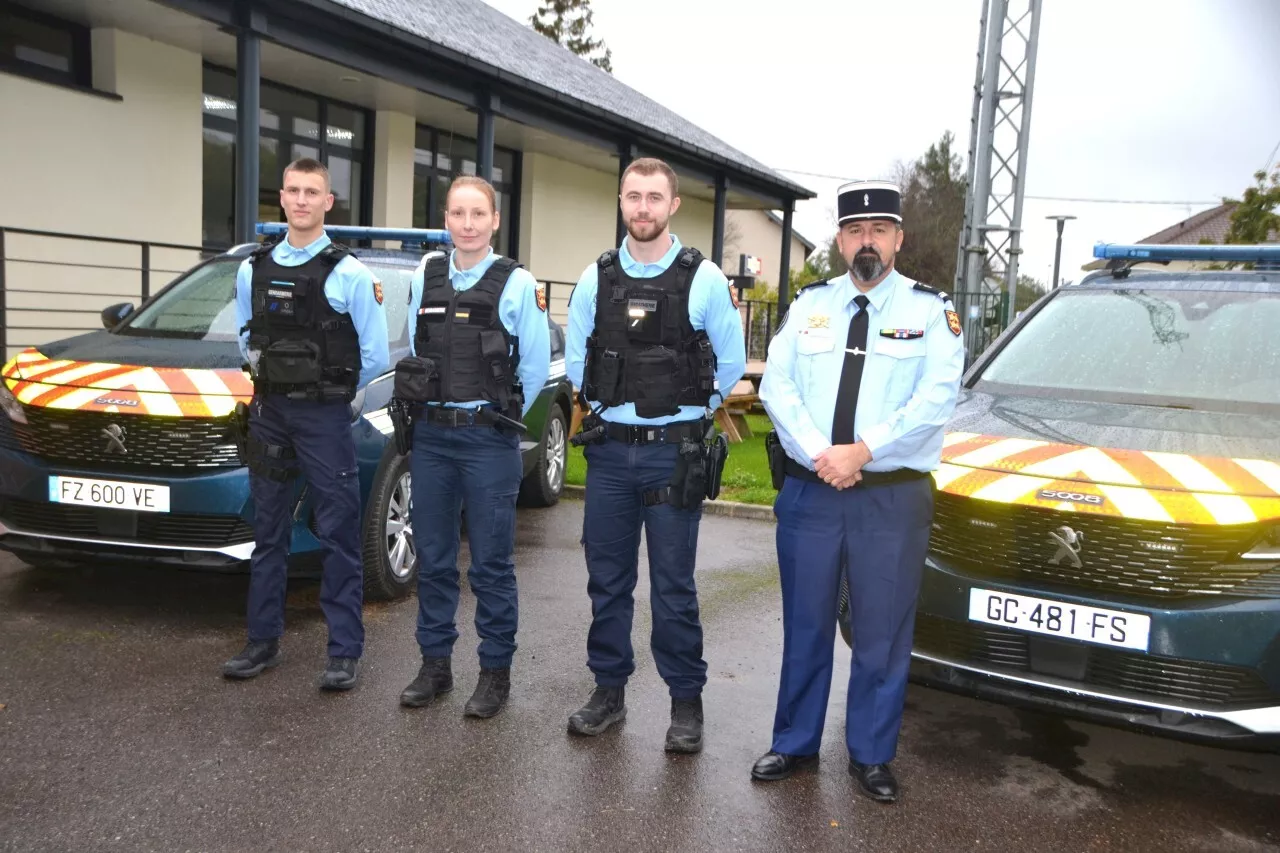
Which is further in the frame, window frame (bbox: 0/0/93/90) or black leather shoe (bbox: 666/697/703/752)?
window frame (bbox: 0/0/93/90)

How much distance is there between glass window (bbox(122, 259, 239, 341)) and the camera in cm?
575

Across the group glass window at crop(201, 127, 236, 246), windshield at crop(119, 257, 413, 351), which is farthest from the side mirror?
glass window at crop(201, 127, 236, 246)

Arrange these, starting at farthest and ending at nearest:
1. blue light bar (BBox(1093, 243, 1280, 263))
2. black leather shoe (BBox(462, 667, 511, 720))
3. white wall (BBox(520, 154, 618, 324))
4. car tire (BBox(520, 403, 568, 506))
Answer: white wall (BBox(520, 154, 618, 324)) → car tire (BBox(520, 403, 568, 506)) → blue light bar (BBox(1093, 243, 1280, 263)) → black leather shoe (BBox(462, 667, 511, 720))

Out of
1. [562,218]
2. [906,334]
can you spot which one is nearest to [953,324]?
[906,334]

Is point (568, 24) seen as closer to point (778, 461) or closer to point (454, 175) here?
point (454, 175)

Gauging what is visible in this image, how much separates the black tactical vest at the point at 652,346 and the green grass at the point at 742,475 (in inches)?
160

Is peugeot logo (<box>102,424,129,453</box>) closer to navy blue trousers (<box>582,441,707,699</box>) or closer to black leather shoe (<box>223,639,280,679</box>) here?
black leather shoe (<box>223,639,280,679</box>)

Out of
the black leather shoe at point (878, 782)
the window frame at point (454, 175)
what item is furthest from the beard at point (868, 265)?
the window frame at point (454, 175)

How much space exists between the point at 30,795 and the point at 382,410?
241 cm

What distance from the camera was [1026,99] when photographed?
15148 mm

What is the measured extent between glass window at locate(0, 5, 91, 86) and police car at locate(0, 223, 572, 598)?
6.97 meters

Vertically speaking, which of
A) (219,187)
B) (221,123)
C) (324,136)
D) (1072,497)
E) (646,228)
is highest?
(324,136)

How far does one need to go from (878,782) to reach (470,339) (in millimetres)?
2088

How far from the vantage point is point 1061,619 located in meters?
3.37
